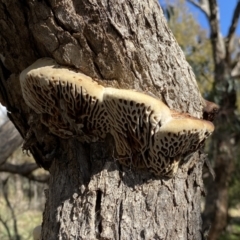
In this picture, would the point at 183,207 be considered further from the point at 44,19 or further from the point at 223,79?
the point at 223,79

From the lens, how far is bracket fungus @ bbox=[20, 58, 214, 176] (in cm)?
120

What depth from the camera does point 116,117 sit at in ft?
4.03

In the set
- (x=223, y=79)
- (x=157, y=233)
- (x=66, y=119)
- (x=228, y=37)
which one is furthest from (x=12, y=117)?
(x=228, y=37)

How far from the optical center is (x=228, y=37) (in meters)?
7.27

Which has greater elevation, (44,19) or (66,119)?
(44,19)

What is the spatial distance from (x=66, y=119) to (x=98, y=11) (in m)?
0.32

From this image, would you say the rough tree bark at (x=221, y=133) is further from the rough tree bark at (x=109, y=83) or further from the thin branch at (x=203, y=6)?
the rough tree bark at (x=109, y=83)

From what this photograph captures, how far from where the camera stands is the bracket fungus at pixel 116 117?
47.2 inches

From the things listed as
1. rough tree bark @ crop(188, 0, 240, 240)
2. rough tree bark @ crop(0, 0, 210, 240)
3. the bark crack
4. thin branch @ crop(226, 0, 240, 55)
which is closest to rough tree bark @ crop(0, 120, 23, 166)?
rough tree bark @ crop(0, 0, 210, 240)

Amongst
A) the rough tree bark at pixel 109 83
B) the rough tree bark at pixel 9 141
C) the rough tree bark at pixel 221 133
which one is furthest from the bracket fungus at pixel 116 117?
the rough tree bark at pixel 221 133

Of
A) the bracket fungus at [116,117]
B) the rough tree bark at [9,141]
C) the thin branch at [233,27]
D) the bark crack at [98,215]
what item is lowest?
the rough tree bark at [9,141]

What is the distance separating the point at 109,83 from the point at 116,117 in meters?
0.12

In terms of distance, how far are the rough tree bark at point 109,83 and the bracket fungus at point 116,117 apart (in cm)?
5

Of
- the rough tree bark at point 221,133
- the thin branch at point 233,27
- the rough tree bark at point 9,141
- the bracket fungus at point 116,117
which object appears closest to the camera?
the bracket fungus at point 116,117
